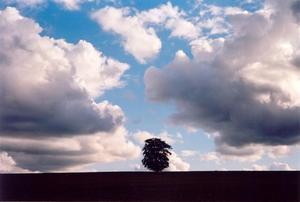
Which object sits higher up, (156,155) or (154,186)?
(156,155)

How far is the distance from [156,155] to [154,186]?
21.0 m

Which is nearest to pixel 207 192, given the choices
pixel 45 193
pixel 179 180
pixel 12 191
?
pixel 179 180

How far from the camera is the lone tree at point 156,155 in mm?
60000

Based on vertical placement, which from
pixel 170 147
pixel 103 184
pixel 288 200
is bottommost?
pixel 288 200

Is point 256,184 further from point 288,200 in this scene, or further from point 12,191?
point 12,191

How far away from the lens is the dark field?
33.5m

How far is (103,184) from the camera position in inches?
1667

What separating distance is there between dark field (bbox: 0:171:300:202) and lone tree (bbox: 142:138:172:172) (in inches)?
421

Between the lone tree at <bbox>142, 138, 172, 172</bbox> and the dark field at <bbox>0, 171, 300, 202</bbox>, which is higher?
the lone tree at <bbox>142, 138, 172, 172</bbox>

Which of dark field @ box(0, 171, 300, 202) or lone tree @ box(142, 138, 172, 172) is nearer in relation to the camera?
dark field @ box(0, 171, 300, 202)

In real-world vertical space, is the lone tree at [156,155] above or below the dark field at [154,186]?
above

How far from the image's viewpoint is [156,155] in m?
60.0

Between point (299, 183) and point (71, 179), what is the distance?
879 inches

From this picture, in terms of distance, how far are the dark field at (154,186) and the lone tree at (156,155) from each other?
35.0ft
